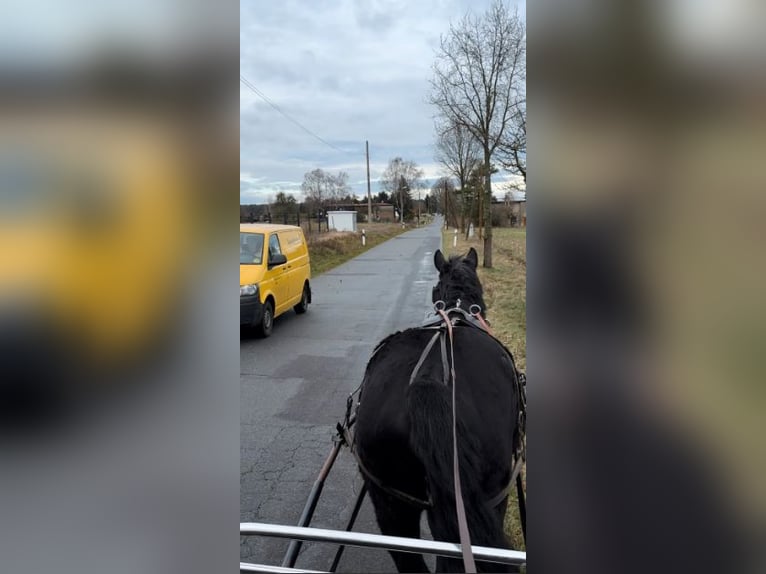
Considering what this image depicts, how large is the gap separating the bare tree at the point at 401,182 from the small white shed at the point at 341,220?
2525 cm

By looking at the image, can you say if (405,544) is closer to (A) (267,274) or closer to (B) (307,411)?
(B) (307,411)

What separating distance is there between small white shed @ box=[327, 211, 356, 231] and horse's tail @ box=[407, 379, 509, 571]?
33356 millimetres

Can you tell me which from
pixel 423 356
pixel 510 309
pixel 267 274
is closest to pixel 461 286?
pixel 423 356

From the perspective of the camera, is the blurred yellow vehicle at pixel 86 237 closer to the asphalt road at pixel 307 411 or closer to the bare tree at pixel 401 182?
the asphalt road at pixel 307 411

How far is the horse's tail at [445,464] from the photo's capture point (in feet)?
5.93

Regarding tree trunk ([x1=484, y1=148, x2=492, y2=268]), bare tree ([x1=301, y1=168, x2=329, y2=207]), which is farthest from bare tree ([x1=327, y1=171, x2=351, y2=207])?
tree trunk ([x1=484, y1=148, x2=492, y2=268])

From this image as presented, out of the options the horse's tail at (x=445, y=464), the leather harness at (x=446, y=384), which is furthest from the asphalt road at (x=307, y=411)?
the horse's tail at (x=445, y=464)

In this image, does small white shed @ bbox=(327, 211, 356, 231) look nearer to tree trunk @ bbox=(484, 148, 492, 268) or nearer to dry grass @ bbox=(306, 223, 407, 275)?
dry grass @ bbox=(306, 223, 407, 275)

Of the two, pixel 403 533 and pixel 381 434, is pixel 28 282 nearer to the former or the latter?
pixel 381 434

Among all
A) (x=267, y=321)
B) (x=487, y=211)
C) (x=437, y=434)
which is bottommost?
(x=267, y=321)

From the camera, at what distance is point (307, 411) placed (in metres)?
5.46

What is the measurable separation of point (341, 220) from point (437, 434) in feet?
114

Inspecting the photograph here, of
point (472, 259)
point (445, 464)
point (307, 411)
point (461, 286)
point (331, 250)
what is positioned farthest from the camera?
point (331, 250)

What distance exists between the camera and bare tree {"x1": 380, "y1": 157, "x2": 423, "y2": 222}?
6072 cm
